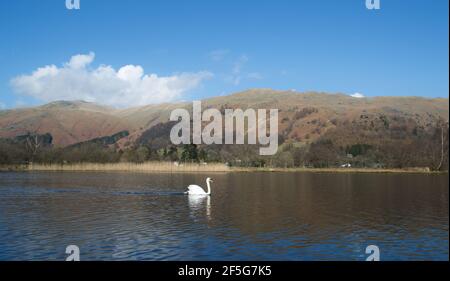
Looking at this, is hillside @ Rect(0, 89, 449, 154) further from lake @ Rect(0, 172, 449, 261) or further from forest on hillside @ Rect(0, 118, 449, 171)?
lake @ Rect(0, 172, 449, 261)

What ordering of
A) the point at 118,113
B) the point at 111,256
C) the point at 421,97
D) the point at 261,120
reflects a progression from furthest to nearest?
the point at 118,113 < the point at 421,97 < the point at 261,120 < the point at 111,256

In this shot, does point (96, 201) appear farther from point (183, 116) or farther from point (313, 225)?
point (183, 116)

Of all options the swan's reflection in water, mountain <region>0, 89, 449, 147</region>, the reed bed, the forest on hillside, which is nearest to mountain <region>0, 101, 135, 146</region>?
mountain <region>0, 89, 449, 147</region>

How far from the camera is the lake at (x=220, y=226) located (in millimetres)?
13766

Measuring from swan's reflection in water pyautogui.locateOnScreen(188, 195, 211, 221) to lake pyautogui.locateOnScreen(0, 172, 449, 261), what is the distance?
0.14 ft

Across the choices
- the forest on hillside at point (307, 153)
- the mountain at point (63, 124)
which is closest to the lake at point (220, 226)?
the forest on hillside at point (307, 153)

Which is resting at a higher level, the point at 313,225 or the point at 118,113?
the point at 118,113

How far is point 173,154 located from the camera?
6831cm

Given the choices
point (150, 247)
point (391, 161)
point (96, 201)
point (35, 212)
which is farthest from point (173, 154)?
point (150, 247)

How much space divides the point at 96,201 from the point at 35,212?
455 centimetres

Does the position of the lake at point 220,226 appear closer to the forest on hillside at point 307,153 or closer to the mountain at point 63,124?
the forest on hillside at point 307,153

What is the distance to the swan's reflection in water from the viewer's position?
20.8 metres

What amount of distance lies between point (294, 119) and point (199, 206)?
99.3 m

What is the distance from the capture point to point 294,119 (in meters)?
121
